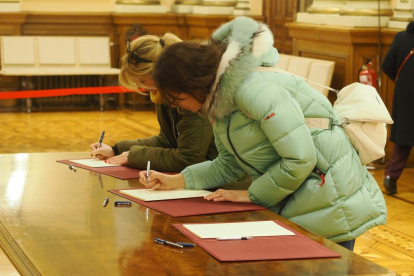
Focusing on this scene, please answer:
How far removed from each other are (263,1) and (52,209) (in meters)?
10.2

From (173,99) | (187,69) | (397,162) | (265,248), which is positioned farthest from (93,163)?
(397,162)

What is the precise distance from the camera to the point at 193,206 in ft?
8.86

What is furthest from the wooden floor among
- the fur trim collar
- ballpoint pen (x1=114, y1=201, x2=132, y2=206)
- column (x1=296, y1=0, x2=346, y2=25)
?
the fur trim collar

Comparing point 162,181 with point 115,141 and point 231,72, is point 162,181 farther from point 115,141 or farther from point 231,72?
point 115,141

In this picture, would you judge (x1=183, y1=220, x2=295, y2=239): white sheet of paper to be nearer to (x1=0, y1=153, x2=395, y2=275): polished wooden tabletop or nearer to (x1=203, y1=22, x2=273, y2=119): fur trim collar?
(x1=0, y1=153, x2=395, y2=275): polished wooden tabletop

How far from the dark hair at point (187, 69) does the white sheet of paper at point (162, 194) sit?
1.66ft

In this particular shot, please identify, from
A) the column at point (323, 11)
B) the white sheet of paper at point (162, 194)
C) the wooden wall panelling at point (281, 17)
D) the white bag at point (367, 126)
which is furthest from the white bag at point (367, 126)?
the wooden wall panelling at point (281, 17)

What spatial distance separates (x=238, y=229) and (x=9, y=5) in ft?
33.1

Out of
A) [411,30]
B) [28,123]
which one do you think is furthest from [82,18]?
[411,30]

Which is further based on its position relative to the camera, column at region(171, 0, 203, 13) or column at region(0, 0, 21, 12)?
column at region(171, 0, 203, 13)

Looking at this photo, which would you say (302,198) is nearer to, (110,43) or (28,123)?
(28,123)

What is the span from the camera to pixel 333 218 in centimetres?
261

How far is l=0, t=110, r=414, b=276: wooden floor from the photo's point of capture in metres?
4.80

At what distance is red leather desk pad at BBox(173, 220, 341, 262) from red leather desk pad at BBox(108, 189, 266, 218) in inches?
11.0
